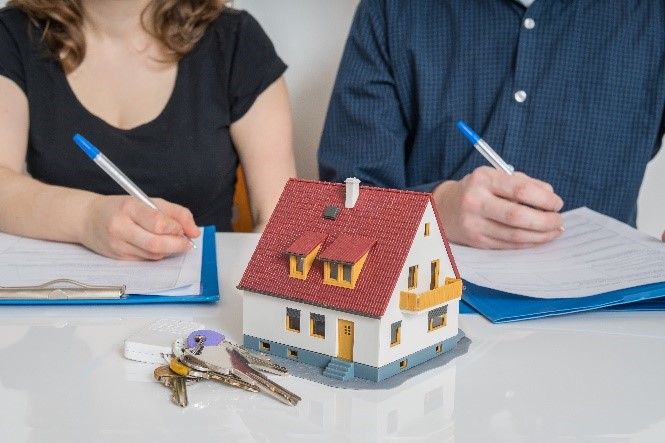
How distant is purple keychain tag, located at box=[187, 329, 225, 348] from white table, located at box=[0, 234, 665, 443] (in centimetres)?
4

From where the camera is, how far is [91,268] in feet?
3.11

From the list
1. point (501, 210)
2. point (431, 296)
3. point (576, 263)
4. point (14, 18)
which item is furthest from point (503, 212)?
point (14, 18)

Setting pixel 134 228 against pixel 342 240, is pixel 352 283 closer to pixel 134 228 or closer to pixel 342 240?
pixel 342 240

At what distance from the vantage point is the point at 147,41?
1436 mm

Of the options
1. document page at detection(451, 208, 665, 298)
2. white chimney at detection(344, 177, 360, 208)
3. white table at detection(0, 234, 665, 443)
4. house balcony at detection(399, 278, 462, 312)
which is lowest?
white table at detection(0, 234, 665, 443)

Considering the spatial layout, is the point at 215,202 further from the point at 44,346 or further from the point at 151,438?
the point at 151,438

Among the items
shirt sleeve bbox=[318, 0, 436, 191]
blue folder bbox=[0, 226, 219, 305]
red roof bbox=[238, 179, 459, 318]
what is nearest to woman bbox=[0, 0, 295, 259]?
shirt sleeve bbox=[318, 0, 436, 191]

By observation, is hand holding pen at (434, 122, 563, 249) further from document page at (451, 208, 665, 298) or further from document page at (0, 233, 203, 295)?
document page at (0, 233, 203, 295)

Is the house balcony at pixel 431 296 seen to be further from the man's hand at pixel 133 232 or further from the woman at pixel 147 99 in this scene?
the woman at pixel 147 99

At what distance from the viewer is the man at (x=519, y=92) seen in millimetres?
1333

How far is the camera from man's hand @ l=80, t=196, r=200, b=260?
3.16 feet

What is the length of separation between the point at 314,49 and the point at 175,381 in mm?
1244

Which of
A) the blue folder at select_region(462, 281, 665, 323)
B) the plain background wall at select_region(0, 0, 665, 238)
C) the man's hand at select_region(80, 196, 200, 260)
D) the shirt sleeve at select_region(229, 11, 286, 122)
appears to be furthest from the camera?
the plain background wall at select_region(0, 0, 665, 238)

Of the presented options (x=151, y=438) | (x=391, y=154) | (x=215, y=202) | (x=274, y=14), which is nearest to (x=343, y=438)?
(x=151, y=438)
